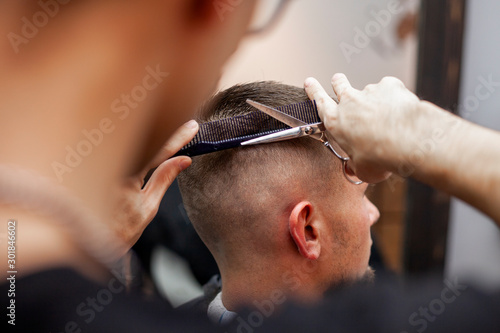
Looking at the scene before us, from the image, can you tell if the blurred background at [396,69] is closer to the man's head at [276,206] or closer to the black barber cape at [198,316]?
the man's head at [276,206]

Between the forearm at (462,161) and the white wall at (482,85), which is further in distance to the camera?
the white wall at (482,85)

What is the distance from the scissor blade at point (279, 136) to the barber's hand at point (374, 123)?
0.34ft

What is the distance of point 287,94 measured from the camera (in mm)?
1153

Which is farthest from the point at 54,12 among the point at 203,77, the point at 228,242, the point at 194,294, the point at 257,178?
the point at 194,294

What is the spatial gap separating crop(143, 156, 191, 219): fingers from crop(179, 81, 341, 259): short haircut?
169 mm

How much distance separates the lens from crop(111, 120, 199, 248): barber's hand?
0.88 metres

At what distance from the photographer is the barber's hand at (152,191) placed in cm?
88

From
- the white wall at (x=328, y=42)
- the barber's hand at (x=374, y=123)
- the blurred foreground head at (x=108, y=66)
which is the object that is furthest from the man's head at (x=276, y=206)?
the white wall at (x=328, y=42)

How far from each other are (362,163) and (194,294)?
132 centimetres

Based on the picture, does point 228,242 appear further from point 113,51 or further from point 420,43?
point 420,43

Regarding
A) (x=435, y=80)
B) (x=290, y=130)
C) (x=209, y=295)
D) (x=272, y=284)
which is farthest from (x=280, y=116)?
(x=435, y=80)

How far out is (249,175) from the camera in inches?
44.0

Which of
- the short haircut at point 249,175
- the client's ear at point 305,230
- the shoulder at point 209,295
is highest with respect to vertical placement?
the short haircut at point 249,175

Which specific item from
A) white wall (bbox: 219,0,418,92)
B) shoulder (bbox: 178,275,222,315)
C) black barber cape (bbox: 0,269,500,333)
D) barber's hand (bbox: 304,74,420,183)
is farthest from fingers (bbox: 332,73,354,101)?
white wall (bbox: 219,0,418,92)
